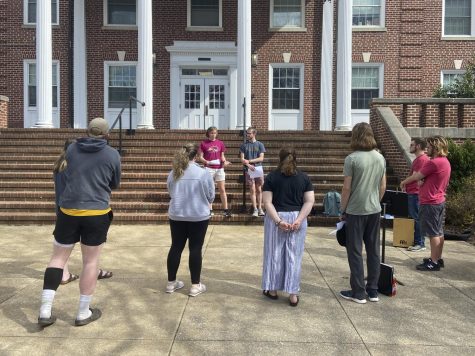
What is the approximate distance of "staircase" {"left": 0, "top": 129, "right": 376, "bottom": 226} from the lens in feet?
32.5

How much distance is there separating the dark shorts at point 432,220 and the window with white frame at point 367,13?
A: 1382 centimetres

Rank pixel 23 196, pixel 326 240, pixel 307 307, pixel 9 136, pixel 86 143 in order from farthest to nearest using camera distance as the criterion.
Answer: pixel 9 136, pixel 23 196, pixel 326 240, pixel 307 307, pixel 86 143

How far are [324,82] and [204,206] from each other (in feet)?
46.1

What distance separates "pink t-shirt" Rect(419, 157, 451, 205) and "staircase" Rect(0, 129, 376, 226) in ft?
11.1

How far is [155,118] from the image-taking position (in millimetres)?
18219

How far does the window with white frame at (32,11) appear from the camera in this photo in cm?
1828

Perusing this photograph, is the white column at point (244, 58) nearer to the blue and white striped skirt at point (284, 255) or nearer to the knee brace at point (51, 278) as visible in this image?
the blue and white striped skirt at point (284, 255)

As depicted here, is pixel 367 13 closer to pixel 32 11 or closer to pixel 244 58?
pixel 244 58

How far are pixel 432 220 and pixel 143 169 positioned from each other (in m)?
7.07

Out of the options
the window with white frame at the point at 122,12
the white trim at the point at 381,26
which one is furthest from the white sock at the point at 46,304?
the white trim at the point at 381,26

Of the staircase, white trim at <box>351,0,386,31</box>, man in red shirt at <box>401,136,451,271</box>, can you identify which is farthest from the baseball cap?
white trim at <box>351,0,386,31</box>

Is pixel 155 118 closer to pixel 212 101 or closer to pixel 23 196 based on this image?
pixel 212 101

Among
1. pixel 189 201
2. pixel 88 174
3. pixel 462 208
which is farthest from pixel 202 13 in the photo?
pixel 88 174

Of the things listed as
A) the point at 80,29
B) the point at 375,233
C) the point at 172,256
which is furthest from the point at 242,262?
the point at 80,29
